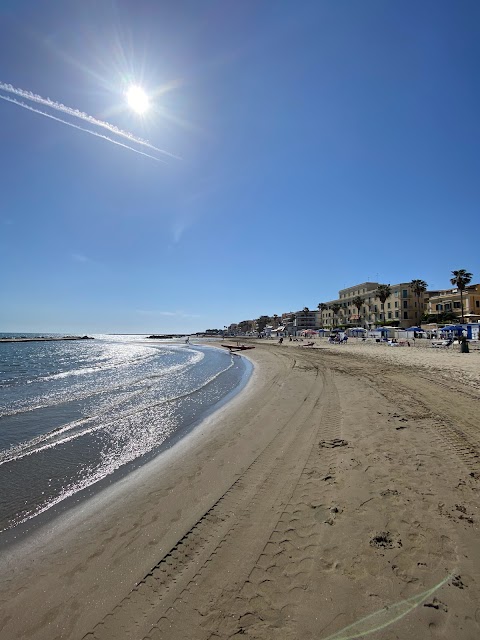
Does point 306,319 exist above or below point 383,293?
below

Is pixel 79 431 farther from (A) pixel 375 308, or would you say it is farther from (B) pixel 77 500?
(A) pixel 375 308

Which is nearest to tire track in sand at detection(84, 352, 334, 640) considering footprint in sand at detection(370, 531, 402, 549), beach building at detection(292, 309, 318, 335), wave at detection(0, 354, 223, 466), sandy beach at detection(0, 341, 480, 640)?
sandy beach at detection(0, 341, 480, 640)

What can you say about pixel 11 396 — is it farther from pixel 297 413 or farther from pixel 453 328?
pixel 453 328

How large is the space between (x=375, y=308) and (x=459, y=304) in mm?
24893

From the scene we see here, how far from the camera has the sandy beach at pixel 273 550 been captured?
9.94 feet

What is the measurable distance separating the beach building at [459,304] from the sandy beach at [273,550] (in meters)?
61.6

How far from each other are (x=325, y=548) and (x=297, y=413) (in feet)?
22.9

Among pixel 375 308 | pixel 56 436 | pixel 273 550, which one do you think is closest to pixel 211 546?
pixel 273 550

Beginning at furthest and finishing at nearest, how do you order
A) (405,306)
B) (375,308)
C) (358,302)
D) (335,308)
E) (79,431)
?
(335,308) → (358,302) → (375,308) → (405,306) → (79,431)

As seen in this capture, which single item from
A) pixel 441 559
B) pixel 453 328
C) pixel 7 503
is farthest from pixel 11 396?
pixel 453 328

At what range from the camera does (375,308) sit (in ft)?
298

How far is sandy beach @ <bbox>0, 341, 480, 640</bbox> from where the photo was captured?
3029 millimetres

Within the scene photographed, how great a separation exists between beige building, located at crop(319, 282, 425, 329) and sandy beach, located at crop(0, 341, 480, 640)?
8199 cm

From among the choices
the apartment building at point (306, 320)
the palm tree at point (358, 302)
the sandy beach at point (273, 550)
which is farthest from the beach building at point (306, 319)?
the sandy beach at point (273, 550)
